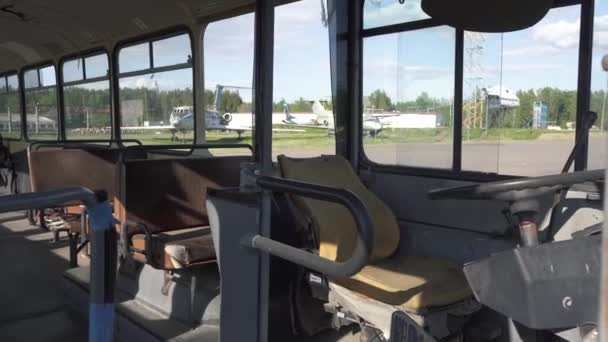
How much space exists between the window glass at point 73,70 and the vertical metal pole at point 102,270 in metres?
5.21

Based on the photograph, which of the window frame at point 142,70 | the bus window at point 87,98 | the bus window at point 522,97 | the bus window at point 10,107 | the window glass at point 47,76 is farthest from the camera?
the bus window at point 10,107

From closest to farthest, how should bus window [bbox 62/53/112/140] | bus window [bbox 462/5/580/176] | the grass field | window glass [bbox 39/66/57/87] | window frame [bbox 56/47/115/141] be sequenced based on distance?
bus window [bbox 462/5/580/176] < the grass field < window frame [bbox 56/47/115/141] < bus window [bbox 62/53/112/140] < window glass [bbox 39/66/57/87]

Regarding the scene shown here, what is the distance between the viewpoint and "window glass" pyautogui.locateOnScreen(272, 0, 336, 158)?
3.18 m

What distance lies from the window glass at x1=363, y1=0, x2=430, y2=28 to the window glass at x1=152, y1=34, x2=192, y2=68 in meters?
1.81

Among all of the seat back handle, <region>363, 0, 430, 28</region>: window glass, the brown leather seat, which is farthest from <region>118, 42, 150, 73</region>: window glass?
the seat back handle

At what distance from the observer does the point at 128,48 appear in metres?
5.13

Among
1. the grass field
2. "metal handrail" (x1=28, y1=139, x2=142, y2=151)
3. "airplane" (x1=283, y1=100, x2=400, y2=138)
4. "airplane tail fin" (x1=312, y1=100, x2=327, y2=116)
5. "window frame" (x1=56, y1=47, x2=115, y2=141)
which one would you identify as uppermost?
"window frame" (x1=56, y1=47, x2=115, y2=141)

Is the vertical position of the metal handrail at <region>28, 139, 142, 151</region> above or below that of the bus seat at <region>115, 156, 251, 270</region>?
above

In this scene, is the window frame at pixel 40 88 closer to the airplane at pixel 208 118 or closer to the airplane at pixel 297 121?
the airplane at pixel 208 118

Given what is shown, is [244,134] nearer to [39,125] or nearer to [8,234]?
[8,234]

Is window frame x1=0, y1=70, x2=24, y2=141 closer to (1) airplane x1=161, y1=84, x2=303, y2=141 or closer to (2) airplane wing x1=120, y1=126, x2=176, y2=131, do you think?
(2) airplane wing x1=120, y1=126, x2=176, y2=131

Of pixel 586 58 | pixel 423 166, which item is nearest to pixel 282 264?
pixel 423 166

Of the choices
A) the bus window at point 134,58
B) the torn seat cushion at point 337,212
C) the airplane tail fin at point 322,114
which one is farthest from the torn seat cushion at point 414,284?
the bus window at point 134,58

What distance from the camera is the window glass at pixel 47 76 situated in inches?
260
